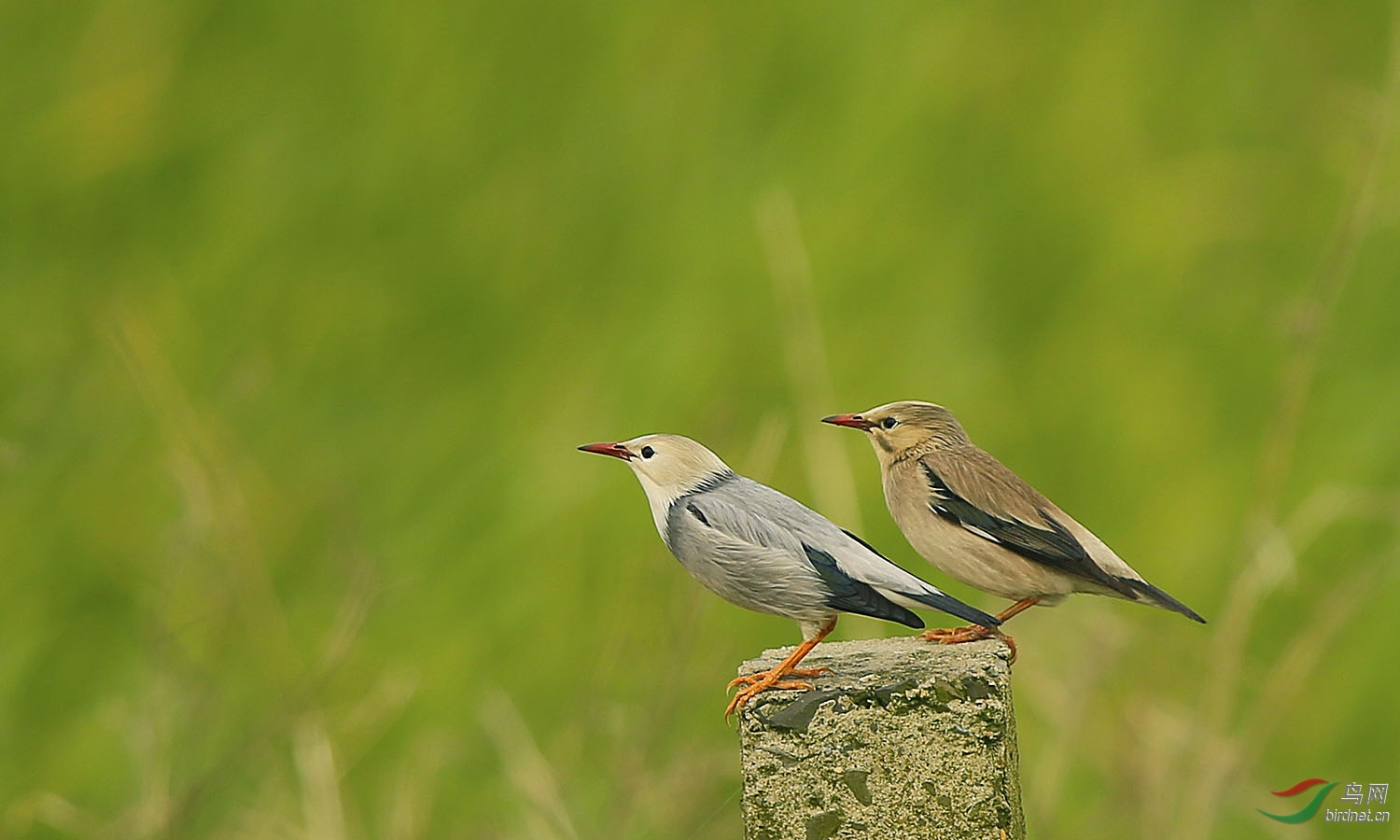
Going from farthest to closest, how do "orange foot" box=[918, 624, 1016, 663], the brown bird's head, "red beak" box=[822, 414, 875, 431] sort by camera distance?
1. the brown bird's head
2. "red beak" box=[822, 414, 875, 431]
3. "orange foot" box=[918, 624, 1016, 663]

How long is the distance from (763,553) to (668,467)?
24cm

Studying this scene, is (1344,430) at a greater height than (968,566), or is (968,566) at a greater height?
(968,566)

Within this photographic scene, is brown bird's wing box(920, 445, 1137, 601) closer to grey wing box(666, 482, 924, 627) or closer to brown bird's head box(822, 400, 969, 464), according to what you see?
brown bird's head box(822, 400, 969, 464)

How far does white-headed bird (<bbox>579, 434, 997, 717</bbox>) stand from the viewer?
106 inches

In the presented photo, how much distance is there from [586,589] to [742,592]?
22.9ft

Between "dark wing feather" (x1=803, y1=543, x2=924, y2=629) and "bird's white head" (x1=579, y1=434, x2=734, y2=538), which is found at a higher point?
"bird's white head" (x1=579, y1=434, x2=734, y2=538)

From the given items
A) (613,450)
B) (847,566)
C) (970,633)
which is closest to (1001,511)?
(970,633)

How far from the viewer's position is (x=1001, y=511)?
10.1 feet

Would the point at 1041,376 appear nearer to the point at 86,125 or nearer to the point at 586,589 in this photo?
the point at 586,589

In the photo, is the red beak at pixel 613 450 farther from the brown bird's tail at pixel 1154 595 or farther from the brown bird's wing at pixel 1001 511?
the brown bird's tail at pixel 1154 595

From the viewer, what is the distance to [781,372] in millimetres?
10055

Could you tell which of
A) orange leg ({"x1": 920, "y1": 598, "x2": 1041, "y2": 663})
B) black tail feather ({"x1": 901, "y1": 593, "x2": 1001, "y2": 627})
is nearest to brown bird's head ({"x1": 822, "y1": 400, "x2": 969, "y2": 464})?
orange leg ({"x1": 920, "y1": 598, "x2": 1041, "y2": 663})

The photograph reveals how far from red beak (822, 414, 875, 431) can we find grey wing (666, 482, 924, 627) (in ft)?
0.88

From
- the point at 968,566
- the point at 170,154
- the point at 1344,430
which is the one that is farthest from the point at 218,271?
the point at 968,566
